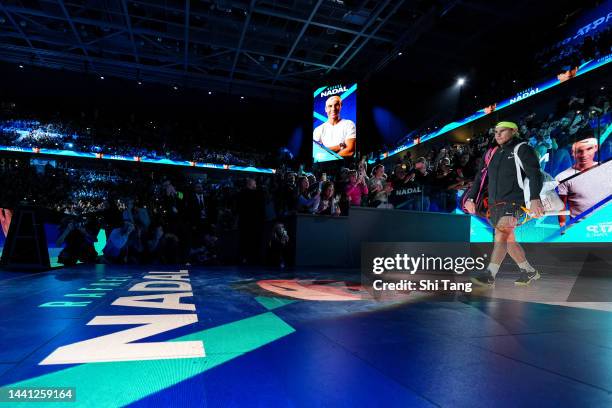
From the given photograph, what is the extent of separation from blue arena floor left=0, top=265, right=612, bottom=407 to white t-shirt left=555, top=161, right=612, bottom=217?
4125mm

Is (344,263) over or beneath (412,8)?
beneath

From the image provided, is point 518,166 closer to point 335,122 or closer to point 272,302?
point 272,302

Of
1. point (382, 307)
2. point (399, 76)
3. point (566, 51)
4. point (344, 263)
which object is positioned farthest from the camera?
point (399, 76)

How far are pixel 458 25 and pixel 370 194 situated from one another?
7195 mm

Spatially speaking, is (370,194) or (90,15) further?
(90,15)

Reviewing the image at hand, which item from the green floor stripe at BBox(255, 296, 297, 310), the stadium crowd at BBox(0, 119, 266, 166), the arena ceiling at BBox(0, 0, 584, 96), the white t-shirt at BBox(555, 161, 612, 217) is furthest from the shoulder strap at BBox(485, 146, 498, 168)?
the stadium crowd at BBox(0, 119, 266, 166)

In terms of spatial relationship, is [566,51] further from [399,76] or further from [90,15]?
[90,15]

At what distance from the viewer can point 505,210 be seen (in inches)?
147

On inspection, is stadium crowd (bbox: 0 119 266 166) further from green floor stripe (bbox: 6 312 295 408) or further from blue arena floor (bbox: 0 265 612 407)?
green floor stripe (bbox: 6 312 295 408)

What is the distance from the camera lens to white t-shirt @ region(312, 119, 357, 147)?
13.3 meters

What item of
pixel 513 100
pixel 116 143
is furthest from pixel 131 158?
pixel 513 100

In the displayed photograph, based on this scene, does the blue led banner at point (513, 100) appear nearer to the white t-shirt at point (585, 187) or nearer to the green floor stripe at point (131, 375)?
the white t-shirt at point (585, 187)

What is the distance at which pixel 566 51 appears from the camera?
30.4ft

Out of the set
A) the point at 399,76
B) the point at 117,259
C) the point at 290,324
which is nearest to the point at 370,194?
the point at 117,259
